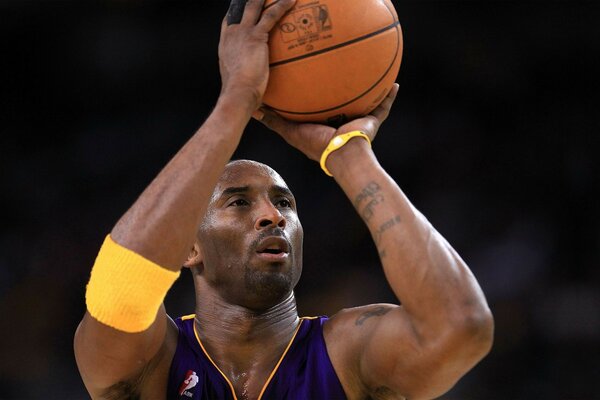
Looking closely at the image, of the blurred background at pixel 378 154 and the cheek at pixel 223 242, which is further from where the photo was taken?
the blurred background at pixel 378 154

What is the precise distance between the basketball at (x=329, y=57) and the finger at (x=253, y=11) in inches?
1.3

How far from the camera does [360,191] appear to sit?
3.00 meters

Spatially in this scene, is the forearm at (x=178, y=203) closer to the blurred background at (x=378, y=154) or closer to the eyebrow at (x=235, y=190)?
the eyebrow at (x=235, y=190)

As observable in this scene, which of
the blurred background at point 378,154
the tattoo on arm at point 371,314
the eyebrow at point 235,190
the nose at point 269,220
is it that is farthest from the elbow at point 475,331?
the blurred background at point 378,154

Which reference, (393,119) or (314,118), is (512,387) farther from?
(314,118)

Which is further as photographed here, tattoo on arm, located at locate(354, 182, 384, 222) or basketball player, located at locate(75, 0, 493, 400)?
tattoo on arm, located at locate(354, 182, 384, 222)

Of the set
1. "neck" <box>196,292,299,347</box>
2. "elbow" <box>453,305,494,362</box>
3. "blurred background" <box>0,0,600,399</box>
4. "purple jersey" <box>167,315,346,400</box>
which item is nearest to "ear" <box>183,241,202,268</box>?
"neck" <box>196,292,299,347</box>

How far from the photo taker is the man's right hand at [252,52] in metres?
3.02

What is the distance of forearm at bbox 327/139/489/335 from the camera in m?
2.79

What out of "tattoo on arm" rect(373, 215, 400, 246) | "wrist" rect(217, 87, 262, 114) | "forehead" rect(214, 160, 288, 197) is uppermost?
"wrist" rect(217, 87, 262, 114)

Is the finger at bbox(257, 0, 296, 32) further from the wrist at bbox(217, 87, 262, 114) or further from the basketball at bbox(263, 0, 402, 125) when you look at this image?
the wrist at bbox(217, 87, 262, 114)

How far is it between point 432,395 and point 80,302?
14.8 feet

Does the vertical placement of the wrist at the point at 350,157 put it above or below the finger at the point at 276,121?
below

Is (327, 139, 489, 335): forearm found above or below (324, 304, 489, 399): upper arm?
above
